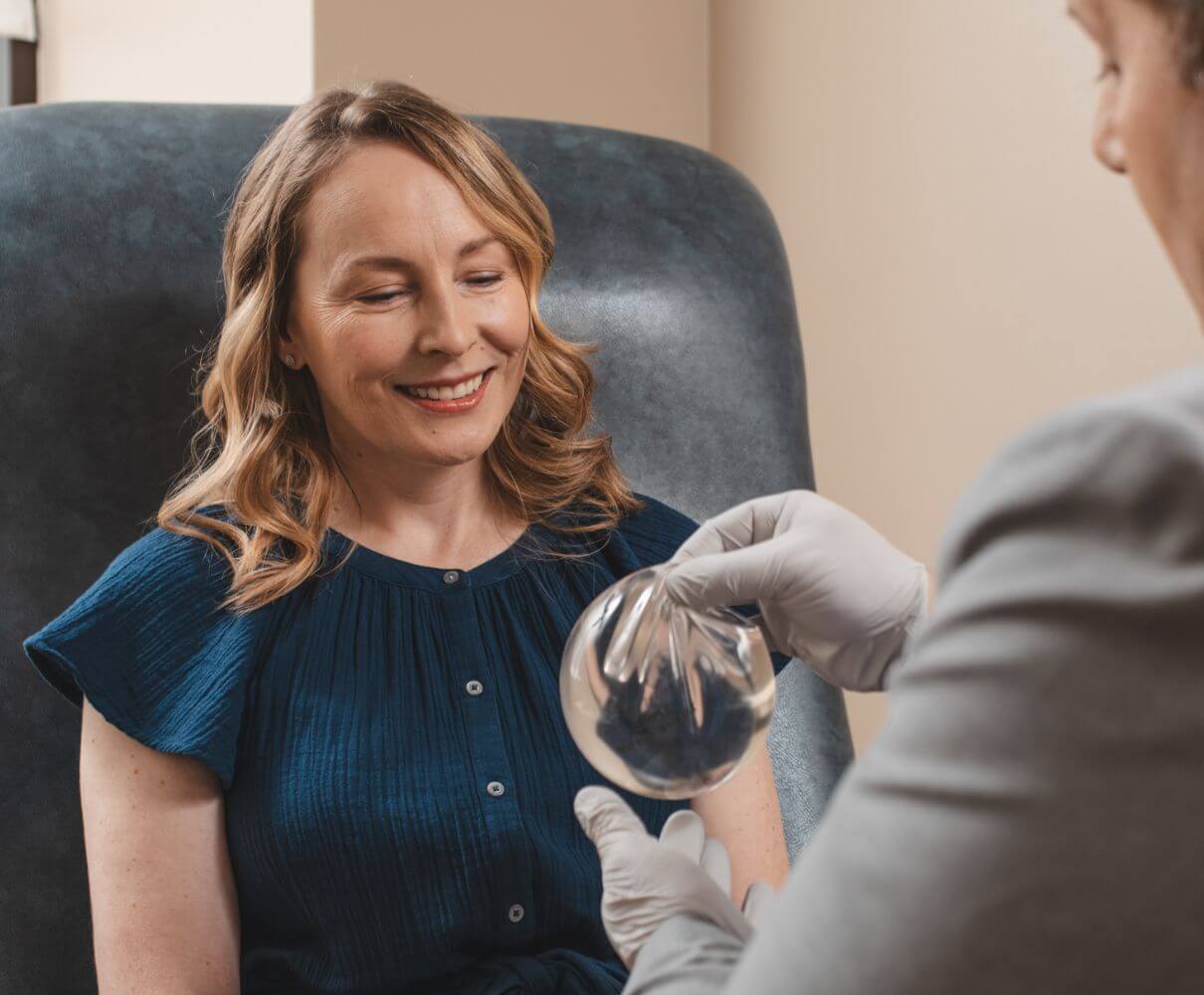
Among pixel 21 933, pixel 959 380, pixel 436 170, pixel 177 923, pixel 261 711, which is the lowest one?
pixel 21 933

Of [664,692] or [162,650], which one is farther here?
[162,650]

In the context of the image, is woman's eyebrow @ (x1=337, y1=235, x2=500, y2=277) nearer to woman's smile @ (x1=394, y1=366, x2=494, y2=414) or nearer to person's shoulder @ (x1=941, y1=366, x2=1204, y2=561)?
woman's smile @ (x1=394, y1=366, x2=494, y2=414)

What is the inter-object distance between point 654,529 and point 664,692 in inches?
25.8

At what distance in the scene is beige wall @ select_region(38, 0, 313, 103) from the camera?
2.18 metres

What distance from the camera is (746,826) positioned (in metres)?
1.31

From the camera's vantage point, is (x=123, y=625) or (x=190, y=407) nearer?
(x=123, y=625)

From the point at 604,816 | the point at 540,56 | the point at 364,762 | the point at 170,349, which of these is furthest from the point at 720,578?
the point at 540,56

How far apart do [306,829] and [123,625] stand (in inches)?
9.7

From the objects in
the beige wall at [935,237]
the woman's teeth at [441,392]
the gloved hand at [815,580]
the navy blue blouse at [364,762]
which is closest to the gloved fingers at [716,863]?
the gloved hand at [815,580]

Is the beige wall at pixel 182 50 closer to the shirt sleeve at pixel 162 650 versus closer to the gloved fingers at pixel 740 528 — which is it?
the shirt sleeve at pixel 162 650

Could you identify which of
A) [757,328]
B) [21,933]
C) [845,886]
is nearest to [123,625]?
[21,933]

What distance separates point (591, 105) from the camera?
2.38 m

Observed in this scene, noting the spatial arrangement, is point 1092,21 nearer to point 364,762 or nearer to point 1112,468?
point 1112,468

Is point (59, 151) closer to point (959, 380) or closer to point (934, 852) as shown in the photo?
point (959, 380)
